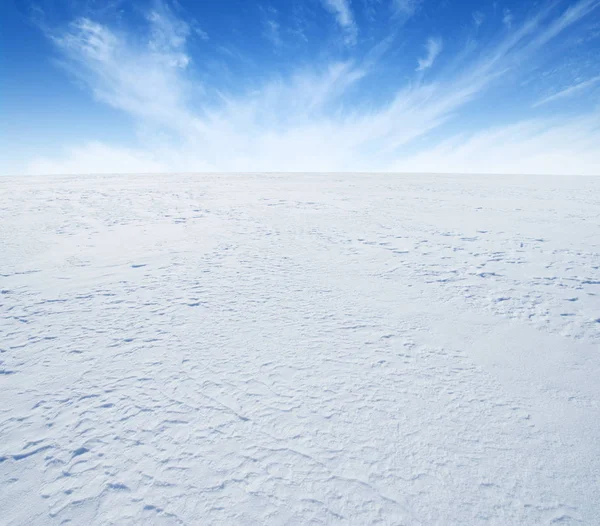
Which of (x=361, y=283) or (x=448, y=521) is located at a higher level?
(x=361, y=283)

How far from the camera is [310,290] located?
5.08 metres

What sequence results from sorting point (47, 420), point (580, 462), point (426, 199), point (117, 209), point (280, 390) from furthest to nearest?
point (426, 199) → point (117, 209) → point (280, 390) → point (47, 420) → point (580, 462)

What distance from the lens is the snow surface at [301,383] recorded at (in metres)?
2.12

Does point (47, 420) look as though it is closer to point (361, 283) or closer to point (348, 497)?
point (348, 497)

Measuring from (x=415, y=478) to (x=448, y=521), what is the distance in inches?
11.4

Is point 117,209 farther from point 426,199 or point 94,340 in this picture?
point 426,199

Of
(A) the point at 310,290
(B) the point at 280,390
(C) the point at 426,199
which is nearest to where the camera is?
(B) the point at 280,390

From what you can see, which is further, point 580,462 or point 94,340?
point 94,340

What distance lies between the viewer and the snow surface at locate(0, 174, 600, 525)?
212cm

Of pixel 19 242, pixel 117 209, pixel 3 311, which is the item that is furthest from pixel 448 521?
pixel 117 209

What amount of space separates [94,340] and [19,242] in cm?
578

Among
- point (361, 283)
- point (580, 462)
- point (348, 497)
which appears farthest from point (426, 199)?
point (348, 497)

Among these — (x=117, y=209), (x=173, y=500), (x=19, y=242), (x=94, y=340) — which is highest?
(x=117, y=209)

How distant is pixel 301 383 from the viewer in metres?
3.11
